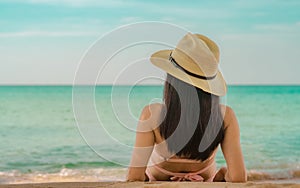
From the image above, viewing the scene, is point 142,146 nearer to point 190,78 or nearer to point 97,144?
point 97,144

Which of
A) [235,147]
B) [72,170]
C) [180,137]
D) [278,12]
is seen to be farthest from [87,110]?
[278,12]

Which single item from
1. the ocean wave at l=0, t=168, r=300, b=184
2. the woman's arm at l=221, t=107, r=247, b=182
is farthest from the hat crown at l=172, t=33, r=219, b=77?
the ocean wave at l=0, t=168, r=300, b=184

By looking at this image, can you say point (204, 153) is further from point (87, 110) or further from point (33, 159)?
point (33, 159)

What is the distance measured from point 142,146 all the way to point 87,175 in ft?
14.4

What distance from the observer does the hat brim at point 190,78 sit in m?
2.89

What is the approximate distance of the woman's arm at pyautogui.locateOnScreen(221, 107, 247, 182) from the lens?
3.01 metres

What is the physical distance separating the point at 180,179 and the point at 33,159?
5886 millimetres

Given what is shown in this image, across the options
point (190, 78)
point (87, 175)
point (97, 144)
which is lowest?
point (87, 175)

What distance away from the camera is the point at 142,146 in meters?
2.98

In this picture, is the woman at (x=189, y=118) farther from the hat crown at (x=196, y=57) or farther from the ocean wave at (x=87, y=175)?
the ocean wave at (x=87, y=175)

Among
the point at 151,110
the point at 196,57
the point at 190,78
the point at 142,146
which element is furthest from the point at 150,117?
the point at 196,57

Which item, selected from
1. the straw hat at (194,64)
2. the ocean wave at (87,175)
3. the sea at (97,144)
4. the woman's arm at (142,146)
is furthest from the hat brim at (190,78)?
the ocean wave at (87,175)

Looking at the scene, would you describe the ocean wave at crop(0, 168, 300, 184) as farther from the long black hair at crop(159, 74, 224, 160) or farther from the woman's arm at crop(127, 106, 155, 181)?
the long black hair at crop(159, 74, 224, 160)

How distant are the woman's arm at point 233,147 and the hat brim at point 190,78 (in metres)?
0.15
